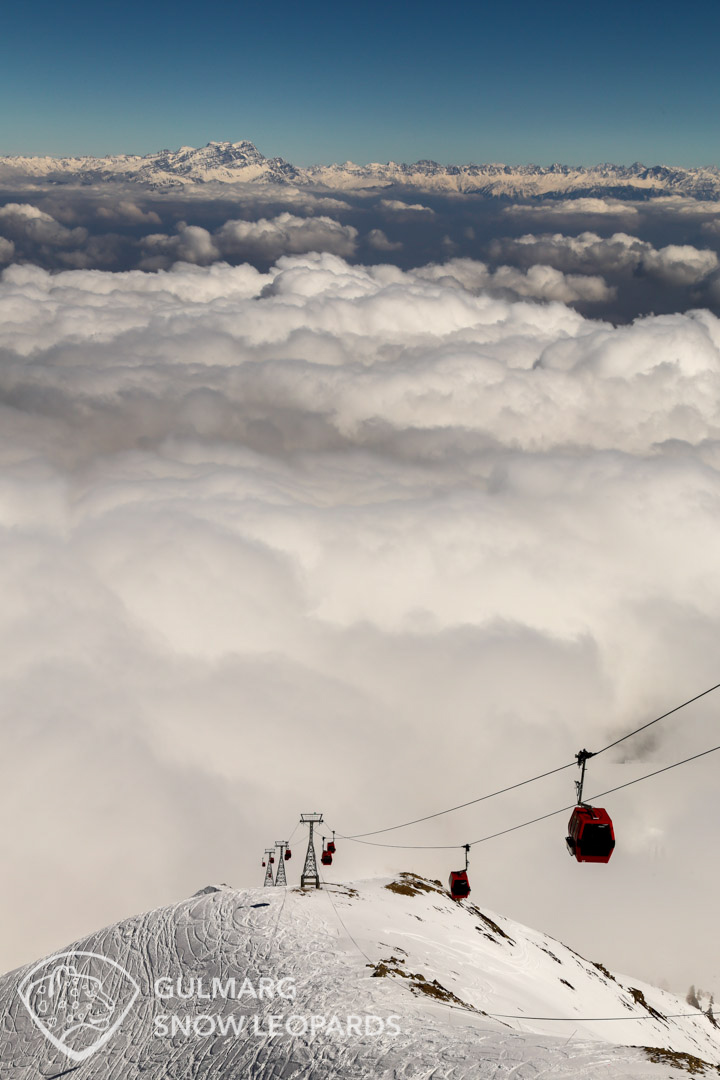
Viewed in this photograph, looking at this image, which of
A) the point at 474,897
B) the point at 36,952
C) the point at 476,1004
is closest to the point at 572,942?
the point at 474,897

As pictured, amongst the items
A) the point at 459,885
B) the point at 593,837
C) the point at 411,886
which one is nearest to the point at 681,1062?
the point at 459,885

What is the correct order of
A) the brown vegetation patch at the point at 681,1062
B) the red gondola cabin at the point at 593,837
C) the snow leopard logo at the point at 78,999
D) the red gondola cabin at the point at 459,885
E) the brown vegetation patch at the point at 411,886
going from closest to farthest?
the red gondola cabin at the point at 593,837
the brown vegetation patch at the point at 681,1062
the snow leopard logo at the point at 78,999
the red gondola cabin at the point at 459,885
the brown vegetation patch at the point at 411,886

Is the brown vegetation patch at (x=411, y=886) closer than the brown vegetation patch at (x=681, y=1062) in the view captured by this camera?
No

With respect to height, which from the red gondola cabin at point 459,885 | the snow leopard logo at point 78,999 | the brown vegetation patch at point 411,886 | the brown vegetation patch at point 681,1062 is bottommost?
the snow leopard logo at point 78,999

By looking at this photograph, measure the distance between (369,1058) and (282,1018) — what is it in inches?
292

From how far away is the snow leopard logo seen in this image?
145 ft

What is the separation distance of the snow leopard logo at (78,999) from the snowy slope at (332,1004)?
0.66 m

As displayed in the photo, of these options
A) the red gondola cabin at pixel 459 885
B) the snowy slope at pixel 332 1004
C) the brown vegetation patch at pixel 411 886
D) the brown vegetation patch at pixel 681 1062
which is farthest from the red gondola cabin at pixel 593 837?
the brown vegetation patch at pixel 411 886

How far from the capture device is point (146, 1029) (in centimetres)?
4309

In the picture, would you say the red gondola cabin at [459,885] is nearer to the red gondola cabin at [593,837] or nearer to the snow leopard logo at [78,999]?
the snow leopard logo at [78,999]

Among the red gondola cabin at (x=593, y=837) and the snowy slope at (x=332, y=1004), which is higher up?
the red gondola cabin at (x=593, y=837)

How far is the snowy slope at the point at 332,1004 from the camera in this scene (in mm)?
36469

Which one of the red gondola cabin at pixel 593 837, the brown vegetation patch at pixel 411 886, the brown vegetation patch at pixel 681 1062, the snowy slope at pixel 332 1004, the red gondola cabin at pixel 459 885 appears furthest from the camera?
the brown vegetation patch at pixel 411 886

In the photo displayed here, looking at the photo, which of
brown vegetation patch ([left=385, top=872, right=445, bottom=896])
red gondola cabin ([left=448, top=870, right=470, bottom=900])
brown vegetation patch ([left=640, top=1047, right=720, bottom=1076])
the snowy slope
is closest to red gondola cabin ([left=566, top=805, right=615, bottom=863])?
the snowy slope
